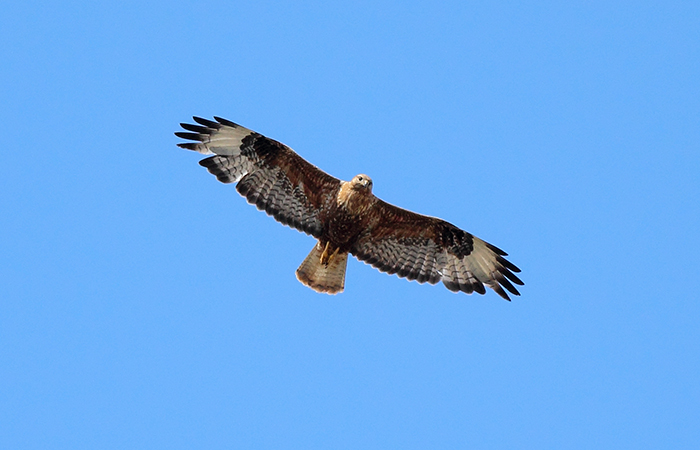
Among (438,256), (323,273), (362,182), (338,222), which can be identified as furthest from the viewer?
(438,256)

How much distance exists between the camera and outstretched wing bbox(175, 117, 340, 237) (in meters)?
14.5

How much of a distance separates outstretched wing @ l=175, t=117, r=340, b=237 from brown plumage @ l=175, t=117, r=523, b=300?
1 cm

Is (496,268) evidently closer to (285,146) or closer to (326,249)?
(326,249)

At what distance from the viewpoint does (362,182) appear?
14172 millimetres

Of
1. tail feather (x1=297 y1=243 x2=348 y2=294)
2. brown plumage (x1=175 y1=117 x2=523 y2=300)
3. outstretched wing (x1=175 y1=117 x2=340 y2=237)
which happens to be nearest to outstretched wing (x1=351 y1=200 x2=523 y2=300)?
brown plumage (x1=175 y1=117 x2=523 y2=300)

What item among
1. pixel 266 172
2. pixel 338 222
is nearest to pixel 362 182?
pixel 338 222

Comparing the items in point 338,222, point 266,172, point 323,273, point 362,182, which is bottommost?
point 323,273

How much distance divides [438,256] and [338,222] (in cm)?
175

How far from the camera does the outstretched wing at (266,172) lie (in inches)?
571

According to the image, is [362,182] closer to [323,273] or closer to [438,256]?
[323,273]

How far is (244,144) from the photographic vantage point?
14602 mm

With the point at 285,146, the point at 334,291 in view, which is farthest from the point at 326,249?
the point at 285,146

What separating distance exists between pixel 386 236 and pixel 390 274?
597mm

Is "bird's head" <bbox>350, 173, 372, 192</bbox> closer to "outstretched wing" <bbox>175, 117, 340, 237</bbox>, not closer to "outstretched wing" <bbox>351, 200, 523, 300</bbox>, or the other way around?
"outstretched wing" <bbox>175, 117, 340, 237</bbox>
